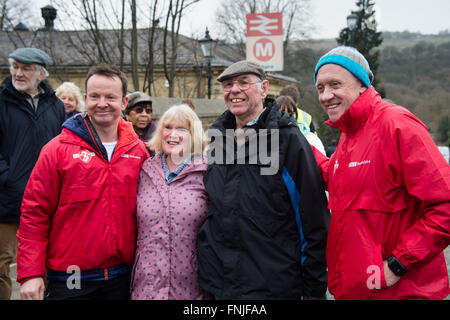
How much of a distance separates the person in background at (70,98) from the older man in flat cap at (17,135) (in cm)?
159

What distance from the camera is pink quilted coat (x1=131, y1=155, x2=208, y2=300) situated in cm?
256

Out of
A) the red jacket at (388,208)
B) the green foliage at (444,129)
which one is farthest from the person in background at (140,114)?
the green foliage at (444,129)

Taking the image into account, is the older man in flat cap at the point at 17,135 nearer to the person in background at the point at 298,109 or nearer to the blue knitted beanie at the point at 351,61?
the blue knitted beanie at the point at 351,61

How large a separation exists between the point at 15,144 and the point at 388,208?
3082 mm

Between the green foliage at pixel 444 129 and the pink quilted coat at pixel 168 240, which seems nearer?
the pink quilted coat at pixel 168 240

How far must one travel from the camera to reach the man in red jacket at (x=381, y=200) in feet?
6.79

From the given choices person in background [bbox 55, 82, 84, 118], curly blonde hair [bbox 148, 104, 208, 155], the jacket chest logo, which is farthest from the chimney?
the jacket chest logo

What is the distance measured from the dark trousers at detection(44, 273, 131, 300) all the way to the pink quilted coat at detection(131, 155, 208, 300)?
94 millimetres

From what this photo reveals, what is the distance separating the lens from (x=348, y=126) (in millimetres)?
2439

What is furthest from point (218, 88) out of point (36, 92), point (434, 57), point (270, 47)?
point (434, 57)

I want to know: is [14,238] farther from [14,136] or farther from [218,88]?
[218,88]

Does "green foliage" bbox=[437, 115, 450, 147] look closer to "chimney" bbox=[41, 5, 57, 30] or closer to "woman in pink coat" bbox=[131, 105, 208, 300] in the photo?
"chimney" bbox=[41, 5, 57, 30]

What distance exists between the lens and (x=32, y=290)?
2.50m
